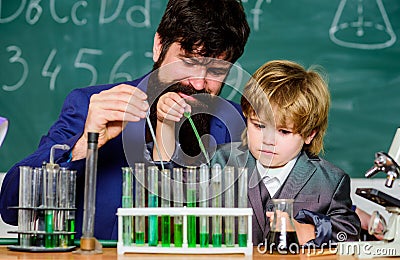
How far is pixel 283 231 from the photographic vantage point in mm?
1616

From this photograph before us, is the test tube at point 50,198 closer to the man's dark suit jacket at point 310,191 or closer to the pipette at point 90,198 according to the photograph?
the pipette at point 90,198

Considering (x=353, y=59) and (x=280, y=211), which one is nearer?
(x=280, y=211)

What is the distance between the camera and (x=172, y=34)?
8.04 feet

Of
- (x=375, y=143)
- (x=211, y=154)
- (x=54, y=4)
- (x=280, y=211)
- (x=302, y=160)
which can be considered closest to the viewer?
(x=280, y=211)

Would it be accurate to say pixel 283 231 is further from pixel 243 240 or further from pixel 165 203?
pixel 165 203

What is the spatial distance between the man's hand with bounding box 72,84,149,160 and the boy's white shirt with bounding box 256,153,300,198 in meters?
0.54

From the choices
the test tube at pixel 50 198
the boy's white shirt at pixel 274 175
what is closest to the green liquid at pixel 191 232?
the test tube at pixel 50 198

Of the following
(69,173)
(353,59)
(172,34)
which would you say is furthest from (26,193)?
(353,59)

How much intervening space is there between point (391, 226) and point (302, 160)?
2.50ft

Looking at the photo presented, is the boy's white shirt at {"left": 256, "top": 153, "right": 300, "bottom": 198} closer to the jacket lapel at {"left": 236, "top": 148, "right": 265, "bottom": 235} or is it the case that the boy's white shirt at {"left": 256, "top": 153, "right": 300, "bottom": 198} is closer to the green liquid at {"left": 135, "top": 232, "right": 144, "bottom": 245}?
the jacket lapel at {"left": 236, "top": 148, "right": 265, "bottom": 235}

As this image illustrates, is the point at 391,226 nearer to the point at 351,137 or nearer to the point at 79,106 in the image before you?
the point at 351,137

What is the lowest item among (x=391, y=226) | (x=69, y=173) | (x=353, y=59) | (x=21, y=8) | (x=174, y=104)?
(x=391, y=226)

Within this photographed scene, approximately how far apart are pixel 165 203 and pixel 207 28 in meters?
0.87

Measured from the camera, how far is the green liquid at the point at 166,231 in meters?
1.59
